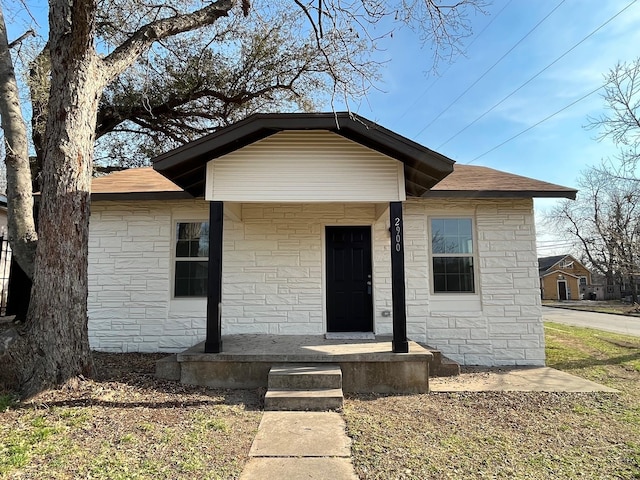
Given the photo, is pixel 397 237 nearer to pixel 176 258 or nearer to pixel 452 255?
pixel 452 255

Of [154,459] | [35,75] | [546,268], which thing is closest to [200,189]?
[154,459]

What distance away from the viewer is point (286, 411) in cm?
438

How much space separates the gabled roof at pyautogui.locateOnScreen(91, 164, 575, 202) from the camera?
6711mm

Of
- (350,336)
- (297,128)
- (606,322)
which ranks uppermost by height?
(297,128)

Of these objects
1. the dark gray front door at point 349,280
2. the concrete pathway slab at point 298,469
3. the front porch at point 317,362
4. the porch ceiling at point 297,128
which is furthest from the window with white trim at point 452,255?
the concrete pathway slab at point 298,469

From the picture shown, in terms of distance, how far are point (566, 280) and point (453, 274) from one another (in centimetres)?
4887

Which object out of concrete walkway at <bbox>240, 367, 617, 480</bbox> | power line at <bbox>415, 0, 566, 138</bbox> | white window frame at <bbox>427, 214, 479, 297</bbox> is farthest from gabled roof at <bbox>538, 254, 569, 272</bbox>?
concrete walkway at <bbox>240, 367, 617, 480</bbox>

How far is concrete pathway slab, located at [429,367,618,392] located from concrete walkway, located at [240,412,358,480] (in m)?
2.00

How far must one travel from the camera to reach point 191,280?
24.2ft

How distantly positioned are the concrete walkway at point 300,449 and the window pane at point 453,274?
376 centimetres

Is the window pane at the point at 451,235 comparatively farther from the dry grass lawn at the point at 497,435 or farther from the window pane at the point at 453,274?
the dry grass lawn at the point at 497,435

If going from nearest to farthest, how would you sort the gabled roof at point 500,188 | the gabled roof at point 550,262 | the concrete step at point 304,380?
the concrete step at point 304,380
the gabled roof at point 500,188
the gabled roof at point 550,262

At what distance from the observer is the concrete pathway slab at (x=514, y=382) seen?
5.30 metres

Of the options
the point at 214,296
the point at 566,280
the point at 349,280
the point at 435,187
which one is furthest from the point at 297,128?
the point at 566,280
